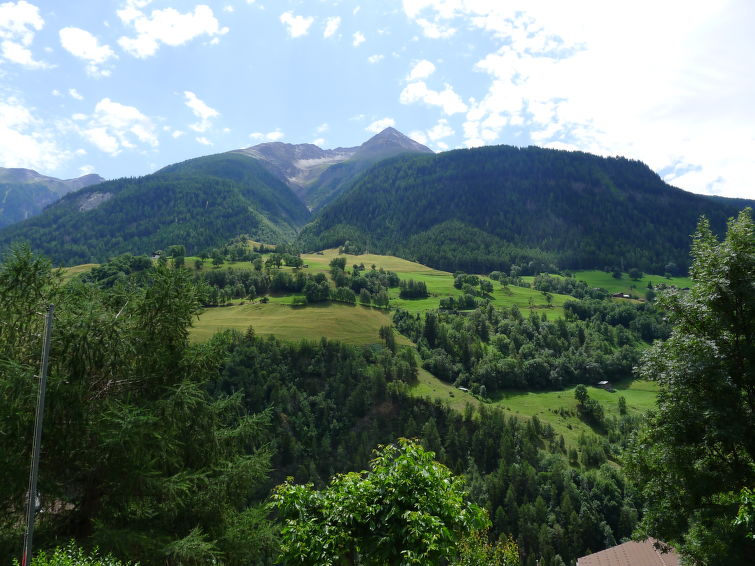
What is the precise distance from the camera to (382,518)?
30.7 feet

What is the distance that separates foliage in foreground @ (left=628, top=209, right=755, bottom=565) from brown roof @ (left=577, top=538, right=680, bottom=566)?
58.3 ft

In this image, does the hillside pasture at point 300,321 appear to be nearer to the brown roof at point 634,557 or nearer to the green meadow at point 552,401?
the green meadow at point 552,401

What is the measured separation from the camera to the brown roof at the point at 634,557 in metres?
27.8

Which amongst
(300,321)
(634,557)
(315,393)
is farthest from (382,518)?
(300,321)

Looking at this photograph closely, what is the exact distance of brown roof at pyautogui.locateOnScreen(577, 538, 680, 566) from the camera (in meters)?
27.8

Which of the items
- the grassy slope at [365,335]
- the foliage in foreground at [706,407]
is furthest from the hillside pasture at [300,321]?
the foliage in foreground at [706,407]

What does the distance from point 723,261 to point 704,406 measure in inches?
208

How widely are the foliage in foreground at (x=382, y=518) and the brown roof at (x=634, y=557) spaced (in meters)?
28.0

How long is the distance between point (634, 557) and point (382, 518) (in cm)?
3228

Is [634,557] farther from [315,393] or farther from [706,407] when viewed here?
[315,393]

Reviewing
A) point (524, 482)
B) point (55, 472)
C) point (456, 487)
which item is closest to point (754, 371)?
point (456, 487)

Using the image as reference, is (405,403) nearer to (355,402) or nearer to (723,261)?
(355,402)

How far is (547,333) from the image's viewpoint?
154m

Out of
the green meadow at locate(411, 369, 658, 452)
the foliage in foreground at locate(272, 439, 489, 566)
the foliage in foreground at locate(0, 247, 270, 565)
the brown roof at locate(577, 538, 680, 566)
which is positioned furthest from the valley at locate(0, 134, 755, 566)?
the brown roof at locate(577, 538, 680, 566)
